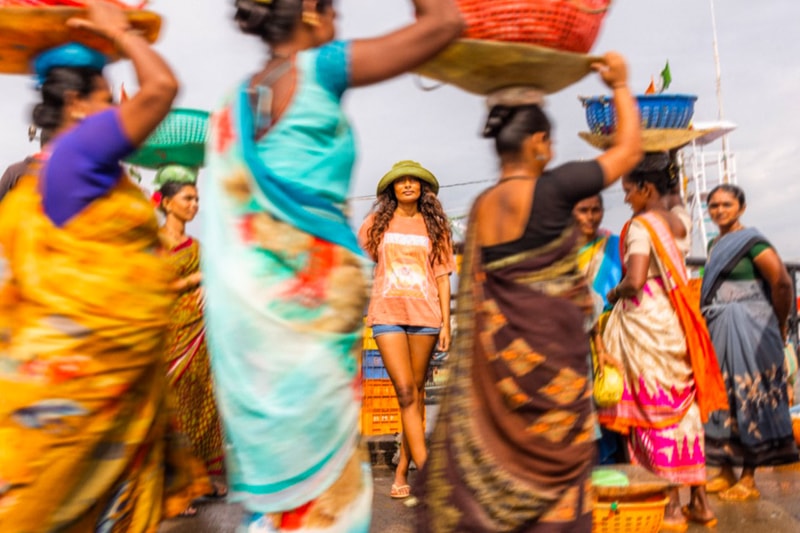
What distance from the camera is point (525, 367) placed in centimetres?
299

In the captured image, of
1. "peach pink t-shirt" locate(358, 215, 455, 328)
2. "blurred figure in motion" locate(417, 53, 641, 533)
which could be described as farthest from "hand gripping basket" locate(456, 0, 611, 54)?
"peach pink t-shirt" locate(358, 215, 455, 328)

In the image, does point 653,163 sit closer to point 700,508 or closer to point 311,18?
point 700,508

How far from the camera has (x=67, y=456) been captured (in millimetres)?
2549

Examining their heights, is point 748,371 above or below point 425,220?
below

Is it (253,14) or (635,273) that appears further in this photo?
(635,273)

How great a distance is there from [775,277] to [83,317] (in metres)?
4.78

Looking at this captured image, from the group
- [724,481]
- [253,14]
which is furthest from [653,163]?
[253,14]

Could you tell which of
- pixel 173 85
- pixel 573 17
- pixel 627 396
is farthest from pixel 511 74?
pixel 627 396

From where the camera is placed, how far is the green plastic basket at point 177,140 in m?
4.16

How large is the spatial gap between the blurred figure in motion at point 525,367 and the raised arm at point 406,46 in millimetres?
641

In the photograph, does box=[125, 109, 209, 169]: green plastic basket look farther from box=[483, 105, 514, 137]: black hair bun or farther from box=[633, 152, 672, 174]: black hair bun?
box=[633, 152, 672, 174]: black hair bun

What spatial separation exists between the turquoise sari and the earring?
0.17 metres

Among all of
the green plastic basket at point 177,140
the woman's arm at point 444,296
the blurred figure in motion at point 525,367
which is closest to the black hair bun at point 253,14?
the blurred figure in motion at point 525,367

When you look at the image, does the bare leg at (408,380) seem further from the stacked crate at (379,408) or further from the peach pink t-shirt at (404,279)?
the stacked crate at (379,408)
